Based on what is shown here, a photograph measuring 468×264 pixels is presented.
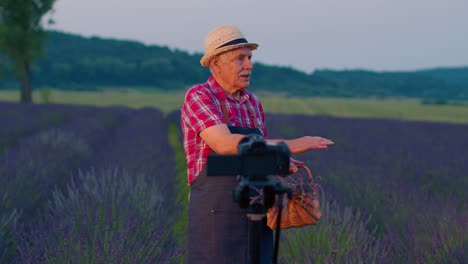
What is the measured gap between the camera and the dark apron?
2.72m

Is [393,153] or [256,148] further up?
[256,148]

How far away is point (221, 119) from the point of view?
105 inches

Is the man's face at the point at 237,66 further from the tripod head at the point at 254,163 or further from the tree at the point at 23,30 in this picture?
the tree at the point at 23,30

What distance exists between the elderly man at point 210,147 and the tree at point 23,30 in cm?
3681

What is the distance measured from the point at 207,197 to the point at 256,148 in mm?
769

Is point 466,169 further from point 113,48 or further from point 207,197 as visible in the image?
point 113,48

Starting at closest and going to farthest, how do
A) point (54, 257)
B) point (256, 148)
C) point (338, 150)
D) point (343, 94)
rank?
1. point (256, 148)
2. point (54, 257)
3. point (338, 150)
4. point (343, 94)

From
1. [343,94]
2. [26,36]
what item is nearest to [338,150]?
[26,36]

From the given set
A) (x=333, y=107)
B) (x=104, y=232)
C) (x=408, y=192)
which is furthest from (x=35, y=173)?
(x=333, y=107)

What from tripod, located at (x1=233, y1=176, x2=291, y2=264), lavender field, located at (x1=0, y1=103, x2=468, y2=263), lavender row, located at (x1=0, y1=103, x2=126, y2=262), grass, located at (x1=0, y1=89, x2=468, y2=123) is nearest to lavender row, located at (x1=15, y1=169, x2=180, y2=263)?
lavender field, located at (x1=0, y1=103, x2=468, y2=263)

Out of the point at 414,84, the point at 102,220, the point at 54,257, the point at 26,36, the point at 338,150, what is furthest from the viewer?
the point at 414,84

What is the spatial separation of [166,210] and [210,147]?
2462 millimetres

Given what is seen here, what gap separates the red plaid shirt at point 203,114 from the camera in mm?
2655

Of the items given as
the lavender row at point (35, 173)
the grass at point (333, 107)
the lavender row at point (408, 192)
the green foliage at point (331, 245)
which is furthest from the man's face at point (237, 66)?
the grass at point (333, 107)
